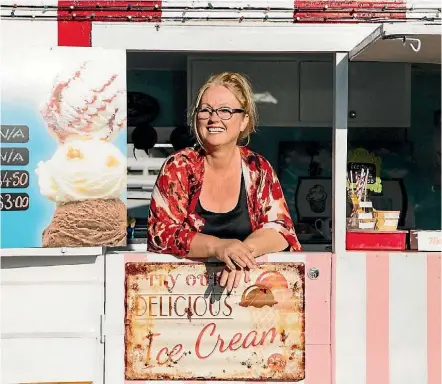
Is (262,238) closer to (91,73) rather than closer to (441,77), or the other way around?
(91,73)

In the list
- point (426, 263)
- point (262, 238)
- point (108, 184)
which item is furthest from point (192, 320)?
point (426, 263)

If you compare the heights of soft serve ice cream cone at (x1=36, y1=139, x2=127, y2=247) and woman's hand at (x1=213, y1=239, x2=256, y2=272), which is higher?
soft serve ice cream cone at (x1=36, y1=139, x2=127, y2=247)

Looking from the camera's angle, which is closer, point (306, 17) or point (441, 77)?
point (306, 17)

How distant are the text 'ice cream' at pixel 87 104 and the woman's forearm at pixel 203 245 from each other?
0.71m

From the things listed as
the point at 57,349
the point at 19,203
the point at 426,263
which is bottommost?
the point at 57,349

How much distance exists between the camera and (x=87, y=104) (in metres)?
4.20

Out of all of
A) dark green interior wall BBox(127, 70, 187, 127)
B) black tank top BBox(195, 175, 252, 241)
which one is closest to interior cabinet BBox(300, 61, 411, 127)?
dark green interior wall BBox(127, 70, 187, 127)

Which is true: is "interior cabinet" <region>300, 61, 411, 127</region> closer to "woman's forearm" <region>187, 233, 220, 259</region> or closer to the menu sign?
"woman's forearm" <region>187, 233, 220, 259</region>

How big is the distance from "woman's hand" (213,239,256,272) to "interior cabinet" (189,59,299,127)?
1.74 m

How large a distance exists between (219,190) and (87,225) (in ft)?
2.35

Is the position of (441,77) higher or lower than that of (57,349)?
higher

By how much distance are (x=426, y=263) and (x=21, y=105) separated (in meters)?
2.27

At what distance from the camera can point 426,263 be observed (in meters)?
4.22

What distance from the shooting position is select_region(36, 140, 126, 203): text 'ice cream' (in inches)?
165
